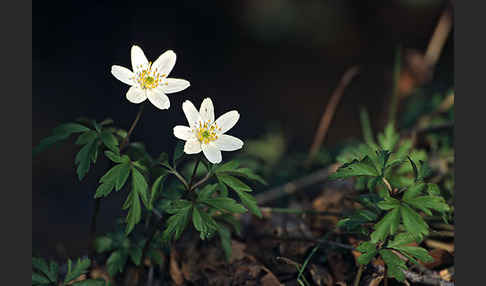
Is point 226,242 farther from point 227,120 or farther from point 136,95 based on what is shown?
point 136,95

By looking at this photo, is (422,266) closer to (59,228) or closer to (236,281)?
(236,281)

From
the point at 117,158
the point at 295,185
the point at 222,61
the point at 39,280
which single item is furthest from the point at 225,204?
the point at 222,61

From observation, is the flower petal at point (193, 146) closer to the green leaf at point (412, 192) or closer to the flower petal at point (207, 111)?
the flower petal at point (207, 111)

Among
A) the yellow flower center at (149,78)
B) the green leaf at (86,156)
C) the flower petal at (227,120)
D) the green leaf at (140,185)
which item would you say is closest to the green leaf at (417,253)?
the flower petal at (227,120)

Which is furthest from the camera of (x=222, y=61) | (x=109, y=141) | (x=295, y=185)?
(x=222, y=61)

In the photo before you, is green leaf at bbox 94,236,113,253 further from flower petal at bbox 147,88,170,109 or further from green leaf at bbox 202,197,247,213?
flower petal at bbox 147,88,170,109

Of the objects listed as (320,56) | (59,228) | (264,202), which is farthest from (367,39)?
(59,228)
